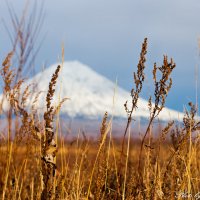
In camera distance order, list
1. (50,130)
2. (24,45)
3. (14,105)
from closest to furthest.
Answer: (50,130)
(14,105)
(24,45)

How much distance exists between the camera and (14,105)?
254 cm

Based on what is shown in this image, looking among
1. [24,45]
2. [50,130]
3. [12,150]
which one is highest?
[24,45]

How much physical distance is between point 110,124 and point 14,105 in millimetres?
540

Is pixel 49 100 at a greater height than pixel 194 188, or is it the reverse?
pixel 49 100

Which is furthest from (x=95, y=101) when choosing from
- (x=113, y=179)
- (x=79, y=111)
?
(x=113, y=179)

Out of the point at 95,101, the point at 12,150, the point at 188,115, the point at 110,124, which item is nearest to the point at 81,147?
the point at 12,150

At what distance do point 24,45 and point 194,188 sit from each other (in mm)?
1683

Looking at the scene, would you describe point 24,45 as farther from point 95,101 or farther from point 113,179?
point 95,101

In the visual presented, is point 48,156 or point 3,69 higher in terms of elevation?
point 3,69

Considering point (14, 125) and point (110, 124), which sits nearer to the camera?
point (110, 124)

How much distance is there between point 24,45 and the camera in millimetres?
3625

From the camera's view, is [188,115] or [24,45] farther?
[24,45]

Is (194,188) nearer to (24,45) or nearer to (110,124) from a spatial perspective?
(110,124)

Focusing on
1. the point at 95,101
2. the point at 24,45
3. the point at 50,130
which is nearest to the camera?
the point at 50,130
